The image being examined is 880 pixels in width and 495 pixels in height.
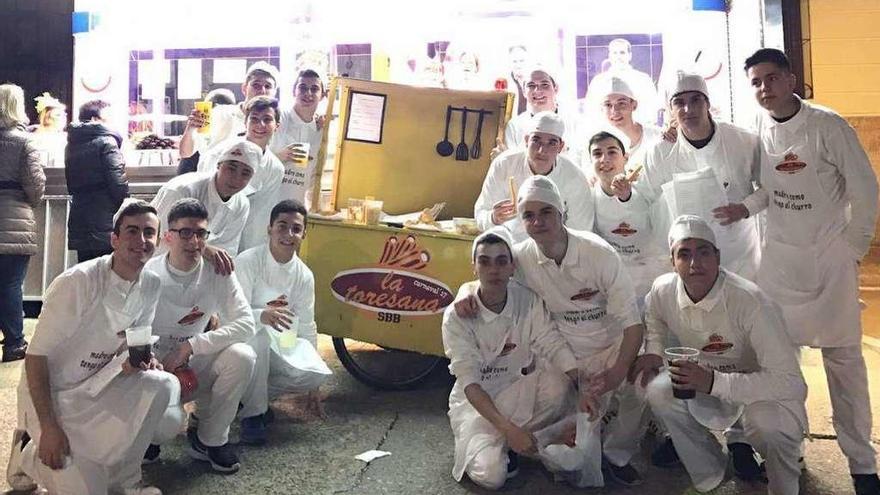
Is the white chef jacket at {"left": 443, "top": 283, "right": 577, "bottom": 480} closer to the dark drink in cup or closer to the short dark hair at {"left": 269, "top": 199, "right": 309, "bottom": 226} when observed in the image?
the short dark hair at {"left": 269, "top": 199, "right": 309, "bottom": 226}

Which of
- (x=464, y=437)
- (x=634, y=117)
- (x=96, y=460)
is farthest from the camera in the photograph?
(x=634, y=117)

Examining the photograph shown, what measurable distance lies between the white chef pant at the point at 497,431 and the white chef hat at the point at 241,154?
1884mm

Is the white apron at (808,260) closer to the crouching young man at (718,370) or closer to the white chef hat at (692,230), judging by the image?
the crouching young man at (718,370)

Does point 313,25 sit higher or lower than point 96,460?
higher

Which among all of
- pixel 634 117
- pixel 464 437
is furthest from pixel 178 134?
pixel 464 437

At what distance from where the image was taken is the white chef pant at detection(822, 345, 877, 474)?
3062 millimetres

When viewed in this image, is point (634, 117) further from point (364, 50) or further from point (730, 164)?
point (364, 50)

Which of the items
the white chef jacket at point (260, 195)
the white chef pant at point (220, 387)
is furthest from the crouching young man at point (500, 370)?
the white chef jacket at point (260, 195)

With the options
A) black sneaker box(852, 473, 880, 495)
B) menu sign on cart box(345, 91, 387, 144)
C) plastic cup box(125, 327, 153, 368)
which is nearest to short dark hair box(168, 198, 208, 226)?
plastic cup box(125, 327, 153, 368)

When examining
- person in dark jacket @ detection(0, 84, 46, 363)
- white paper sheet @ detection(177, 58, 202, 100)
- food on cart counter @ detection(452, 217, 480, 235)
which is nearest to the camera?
food on cart counter @ detection(452, 217, 480, 235)

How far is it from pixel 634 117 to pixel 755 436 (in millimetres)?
2407

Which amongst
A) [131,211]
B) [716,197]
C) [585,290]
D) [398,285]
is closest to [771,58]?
[716,197]

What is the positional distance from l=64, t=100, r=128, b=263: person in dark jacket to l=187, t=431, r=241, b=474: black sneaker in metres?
2.48

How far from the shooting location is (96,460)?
2.86 m
